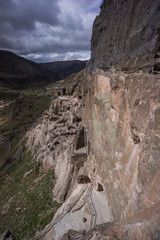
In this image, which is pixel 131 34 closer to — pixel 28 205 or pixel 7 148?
pixel 28 205

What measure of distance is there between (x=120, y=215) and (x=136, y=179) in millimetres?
2892

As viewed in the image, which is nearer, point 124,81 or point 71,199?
point 124,81

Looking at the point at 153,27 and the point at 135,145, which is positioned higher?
the point at 153,27

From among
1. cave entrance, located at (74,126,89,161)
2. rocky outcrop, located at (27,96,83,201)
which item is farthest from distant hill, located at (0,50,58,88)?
cave entrance, located at (74,126,89,161)

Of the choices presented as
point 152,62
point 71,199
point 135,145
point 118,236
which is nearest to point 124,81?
point 152,62

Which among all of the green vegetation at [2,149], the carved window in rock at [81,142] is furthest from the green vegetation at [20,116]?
the carved window in rock at [81,142]

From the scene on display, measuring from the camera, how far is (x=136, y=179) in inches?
208

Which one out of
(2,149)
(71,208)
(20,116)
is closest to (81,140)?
(71,208)

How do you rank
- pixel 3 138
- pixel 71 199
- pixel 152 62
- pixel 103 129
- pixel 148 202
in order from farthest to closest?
1. pixel 3 138
2. pixel 71 199
3. pixel 103 129
4. pixel 152 62
5. pixel 148 202

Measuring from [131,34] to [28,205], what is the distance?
60.5ft

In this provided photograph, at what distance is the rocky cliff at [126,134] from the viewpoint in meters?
4.24

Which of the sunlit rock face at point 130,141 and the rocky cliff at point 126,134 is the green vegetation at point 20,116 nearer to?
the rocky cliff at point 126,134

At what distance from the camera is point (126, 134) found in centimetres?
631

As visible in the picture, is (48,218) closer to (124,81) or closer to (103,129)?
(103,129)
